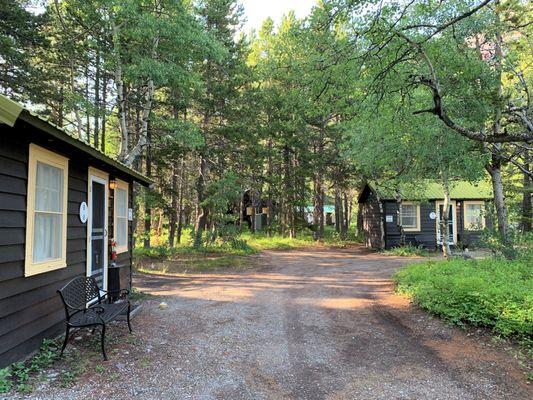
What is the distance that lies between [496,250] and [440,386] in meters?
7.34

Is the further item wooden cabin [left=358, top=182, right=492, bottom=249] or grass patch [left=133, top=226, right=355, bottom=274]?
wooden cabin [left=358, top=182, right=492, bottom=249]

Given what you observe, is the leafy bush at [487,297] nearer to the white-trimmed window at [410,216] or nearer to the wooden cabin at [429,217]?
the wooden cabin at [429,217]

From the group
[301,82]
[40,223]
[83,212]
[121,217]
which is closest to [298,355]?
[40,223]

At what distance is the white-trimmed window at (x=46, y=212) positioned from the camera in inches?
159

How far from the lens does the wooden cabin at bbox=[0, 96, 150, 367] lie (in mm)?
3623

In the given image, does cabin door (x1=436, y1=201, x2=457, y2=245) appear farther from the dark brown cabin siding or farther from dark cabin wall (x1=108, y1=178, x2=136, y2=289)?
the dark brown cabin siding

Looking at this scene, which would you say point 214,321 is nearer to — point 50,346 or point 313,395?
point 50,346

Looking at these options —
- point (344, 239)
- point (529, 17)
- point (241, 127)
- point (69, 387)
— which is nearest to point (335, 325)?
point (69, 387)

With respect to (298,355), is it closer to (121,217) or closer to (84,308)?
(84,308)

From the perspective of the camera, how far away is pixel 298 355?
4469 mm

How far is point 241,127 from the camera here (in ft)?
53.1

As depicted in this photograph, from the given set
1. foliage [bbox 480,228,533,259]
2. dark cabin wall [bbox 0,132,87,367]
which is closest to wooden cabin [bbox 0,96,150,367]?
dark cabin wall [bbox 0,132,87,367]

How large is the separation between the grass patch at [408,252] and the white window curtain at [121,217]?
39.7 ft

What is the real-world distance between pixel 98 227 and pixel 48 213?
6.08 feet
